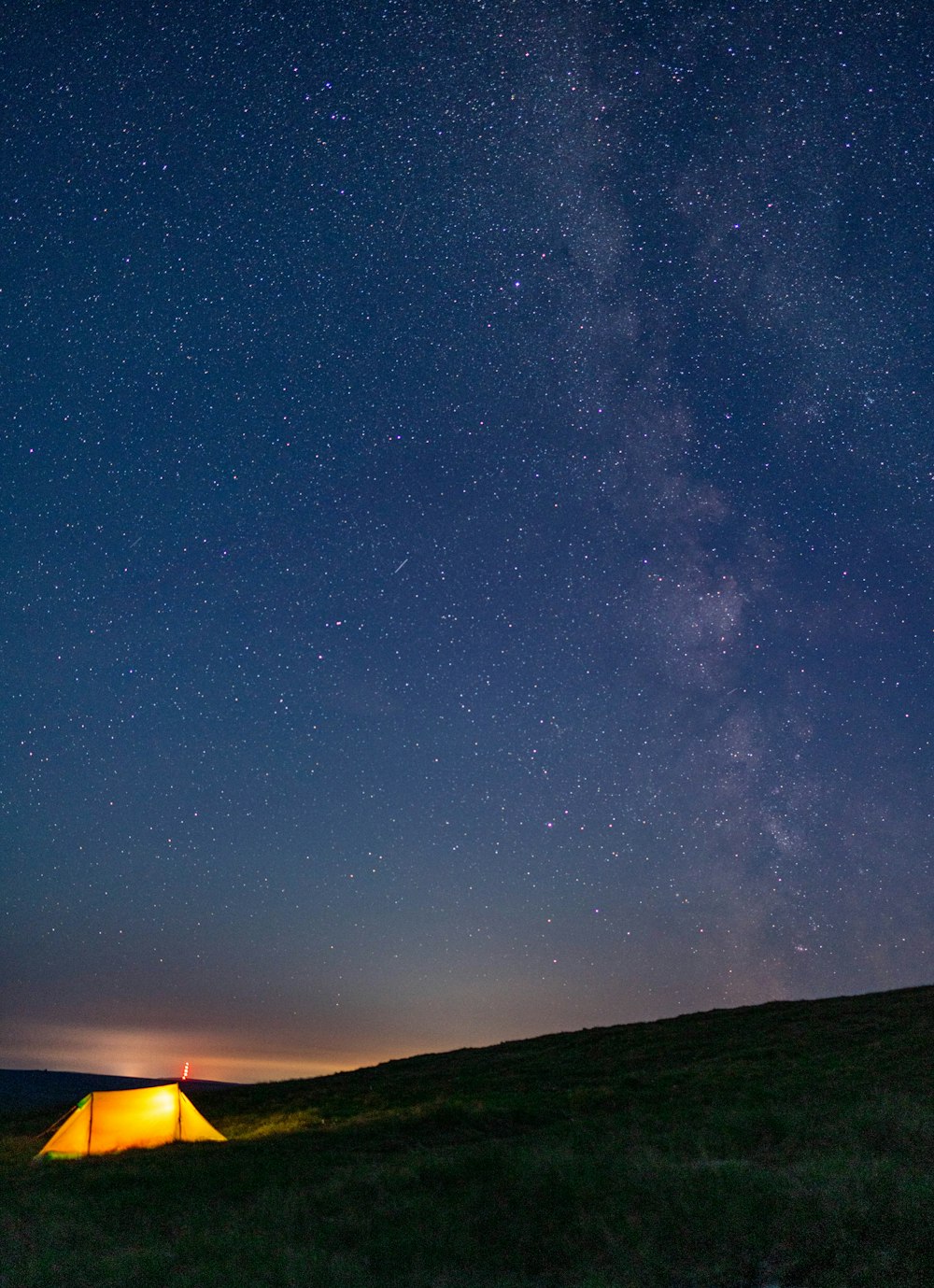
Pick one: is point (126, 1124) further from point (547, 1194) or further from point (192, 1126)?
point (547, 1194)

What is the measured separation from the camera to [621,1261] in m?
9.15

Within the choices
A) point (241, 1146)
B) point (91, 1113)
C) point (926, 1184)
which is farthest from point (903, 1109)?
point (91, 1113)

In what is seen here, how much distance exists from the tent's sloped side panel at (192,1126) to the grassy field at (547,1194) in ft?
1.96

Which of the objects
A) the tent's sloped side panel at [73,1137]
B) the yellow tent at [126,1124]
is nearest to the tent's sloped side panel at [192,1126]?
the yellow tent at [126,1124]

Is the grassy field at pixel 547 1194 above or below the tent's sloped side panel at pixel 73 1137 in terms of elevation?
below

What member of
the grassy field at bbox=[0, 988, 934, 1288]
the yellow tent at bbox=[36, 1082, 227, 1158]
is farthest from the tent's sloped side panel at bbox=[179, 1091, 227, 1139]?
the grassy field at bbox=[0, 988, 934, 1288]

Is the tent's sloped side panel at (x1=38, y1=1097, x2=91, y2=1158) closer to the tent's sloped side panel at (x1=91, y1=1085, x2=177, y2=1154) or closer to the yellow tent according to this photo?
the yellow tent

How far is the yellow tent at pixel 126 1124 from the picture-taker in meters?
22.3

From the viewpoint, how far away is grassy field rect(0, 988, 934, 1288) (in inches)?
353

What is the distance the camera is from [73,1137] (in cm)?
2239

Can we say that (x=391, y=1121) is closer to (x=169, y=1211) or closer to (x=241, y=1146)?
(x=241, y=1146)

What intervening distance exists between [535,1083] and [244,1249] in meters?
19.9

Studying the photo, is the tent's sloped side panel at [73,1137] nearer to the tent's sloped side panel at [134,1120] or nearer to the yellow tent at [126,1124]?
the yellow tent at [126,1124]

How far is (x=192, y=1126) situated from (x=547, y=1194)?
15143 mm
